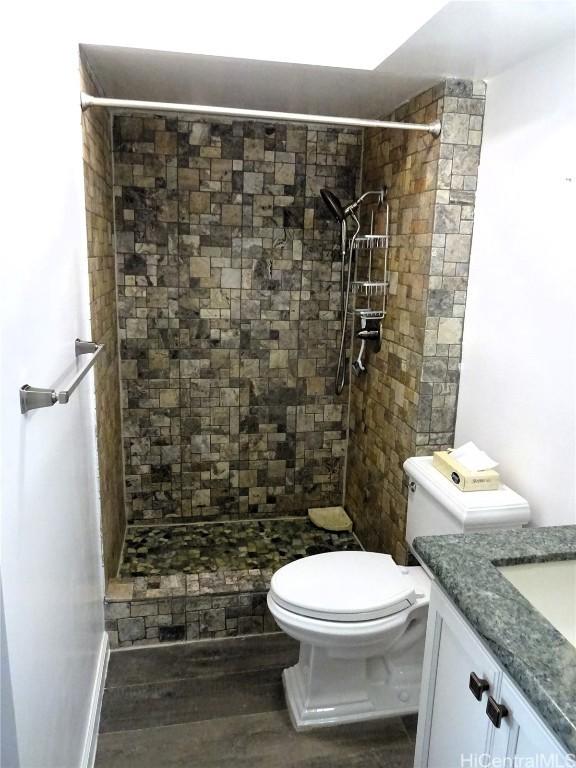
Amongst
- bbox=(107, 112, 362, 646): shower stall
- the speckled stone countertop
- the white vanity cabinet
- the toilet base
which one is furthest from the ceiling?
the toilet base

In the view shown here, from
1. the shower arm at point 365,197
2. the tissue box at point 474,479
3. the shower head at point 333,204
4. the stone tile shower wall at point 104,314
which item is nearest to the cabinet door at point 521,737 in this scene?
the tissue box at point 474,479

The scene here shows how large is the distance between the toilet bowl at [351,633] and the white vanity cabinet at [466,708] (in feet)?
1.56

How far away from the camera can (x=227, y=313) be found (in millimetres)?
2932

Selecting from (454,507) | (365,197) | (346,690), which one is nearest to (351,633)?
(346,690)

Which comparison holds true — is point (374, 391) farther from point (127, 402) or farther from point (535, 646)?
point (535, 646)

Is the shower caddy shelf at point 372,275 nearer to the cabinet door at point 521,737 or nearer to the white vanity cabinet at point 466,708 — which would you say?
the white vanity cabinet at point 466,708

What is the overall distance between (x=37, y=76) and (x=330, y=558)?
1707 mm

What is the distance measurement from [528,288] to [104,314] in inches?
62.7

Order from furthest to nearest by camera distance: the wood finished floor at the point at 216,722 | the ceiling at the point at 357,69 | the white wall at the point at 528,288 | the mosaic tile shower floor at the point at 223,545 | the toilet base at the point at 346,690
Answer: the mosaic tile shower floor at the point at 223,545 → the toilet base at the point at 346,690 → the wood finished floor at the point at 216,722 → the white wall at the point at 528,288 → the ceiling at the point at 357,69

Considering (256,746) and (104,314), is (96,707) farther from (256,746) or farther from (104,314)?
(104,314)

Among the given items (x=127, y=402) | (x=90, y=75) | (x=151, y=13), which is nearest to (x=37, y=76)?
(x=151, y=13)

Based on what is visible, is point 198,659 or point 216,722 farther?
point 198,659

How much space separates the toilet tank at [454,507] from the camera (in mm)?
1824

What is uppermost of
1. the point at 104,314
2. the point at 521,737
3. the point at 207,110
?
the point at 207,110
